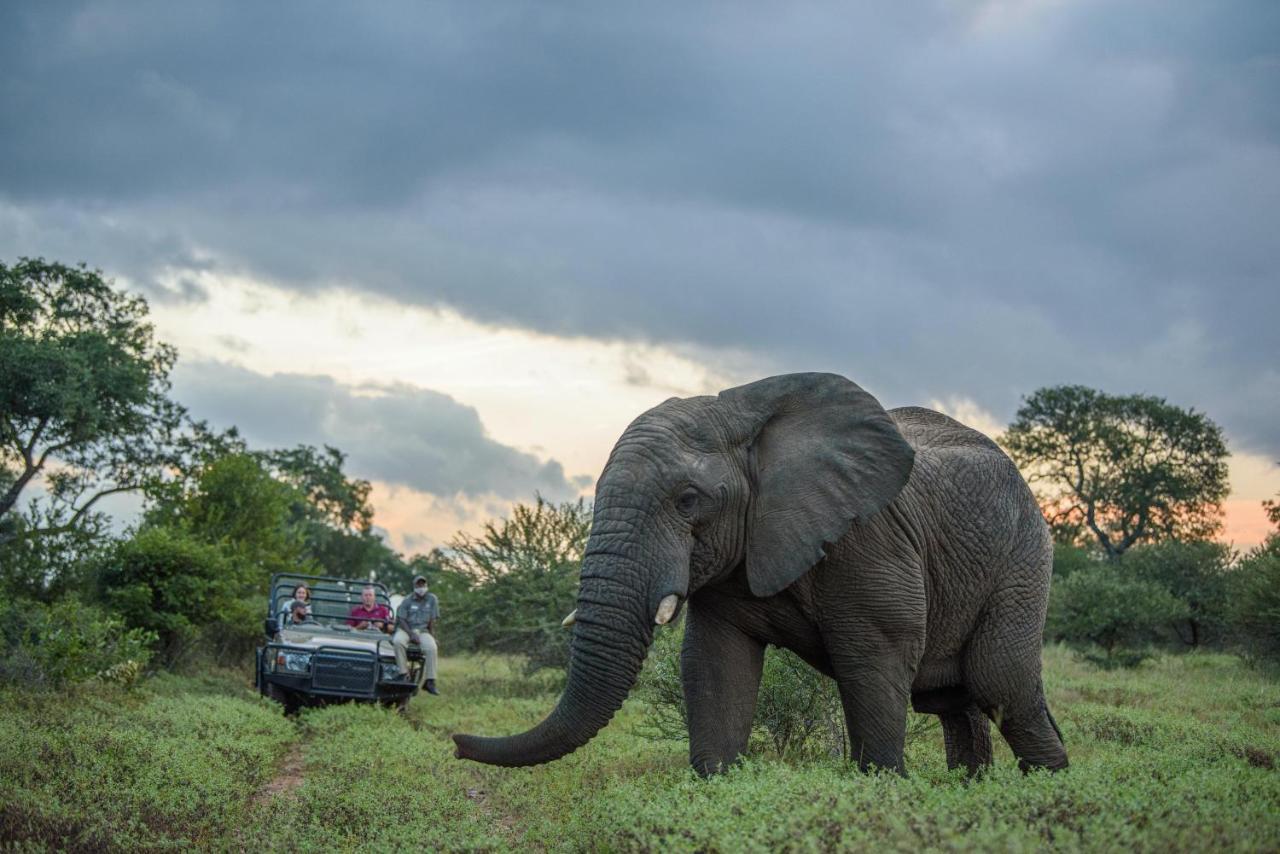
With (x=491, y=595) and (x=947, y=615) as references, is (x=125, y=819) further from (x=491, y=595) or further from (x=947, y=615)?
(x=491, y=595)

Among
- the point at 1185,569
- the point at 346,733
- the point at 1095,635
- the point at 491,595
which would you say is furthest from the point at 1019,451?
the point at 346,733

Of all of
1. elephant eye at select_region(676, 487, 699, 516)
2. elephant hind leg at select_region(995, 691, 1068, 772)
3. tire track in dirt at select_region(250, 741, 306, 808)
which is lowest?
tire track in dirt at select_region(250, 741, 306, 808)

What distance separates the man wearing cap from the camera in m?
16.7

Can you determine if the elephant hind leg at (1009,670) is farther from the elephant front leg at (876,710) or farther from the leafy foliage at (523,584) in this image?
the leafy foliage at (523,584)

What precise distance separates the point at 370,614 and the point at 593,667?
38.4 feet

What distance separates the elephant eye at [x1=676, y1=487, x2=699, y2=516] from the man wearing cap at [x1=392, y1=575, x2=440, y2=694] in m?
10.6

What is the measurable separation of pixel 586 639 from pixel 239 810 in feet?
12.2

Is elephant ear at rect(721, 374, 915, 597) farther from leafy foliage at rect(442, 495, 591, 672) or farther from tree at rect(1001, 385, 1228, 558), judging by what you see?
tree at rect(1001, 385, 1228, 558)

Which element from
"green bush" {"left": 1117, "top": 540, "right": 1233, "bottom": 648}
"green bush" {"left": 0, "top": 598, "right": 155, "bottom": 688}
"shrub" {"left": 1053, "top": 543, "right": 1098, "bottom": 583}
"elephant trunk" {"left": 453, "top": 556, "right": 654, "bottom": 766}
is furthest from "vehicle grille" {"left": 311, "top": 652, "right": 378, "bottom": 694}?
"shrub" {"left": 1053, "top": 543, "right": 1098, "bottom": 583}

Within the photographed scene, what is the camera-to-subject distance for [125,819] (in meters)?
7.63

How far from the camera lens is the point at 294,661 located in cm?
1521

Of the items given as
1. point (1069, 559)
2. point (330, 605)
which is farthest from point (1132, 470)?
point (330, 605)

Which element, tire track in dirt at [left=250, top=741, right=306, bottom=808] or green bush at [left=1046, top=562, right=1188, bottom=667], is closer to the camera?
tire track in dirt at [left=250, top=741, right=306, bottom=808]

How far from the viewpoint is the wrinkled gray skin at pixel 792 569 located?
644 centimetres
